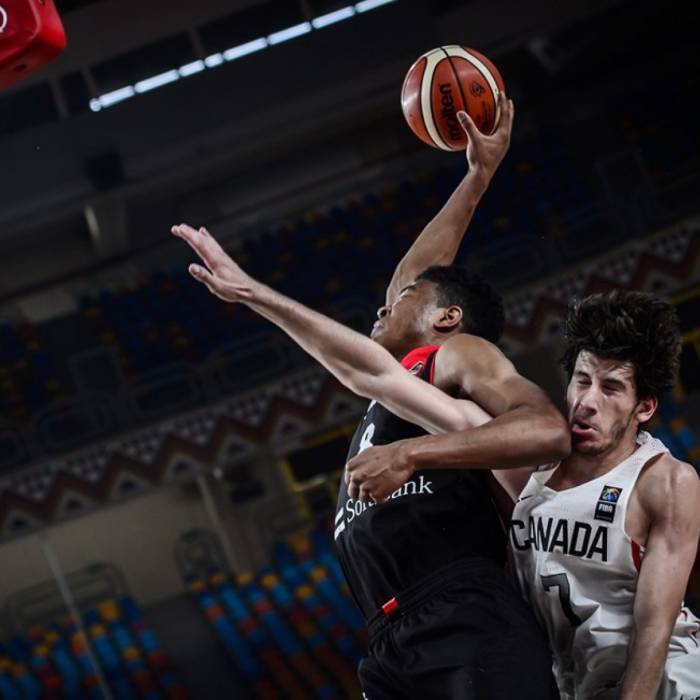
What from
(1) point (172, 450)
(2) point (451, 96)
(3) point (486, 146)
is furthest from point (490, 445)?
(1) point (172, 450)

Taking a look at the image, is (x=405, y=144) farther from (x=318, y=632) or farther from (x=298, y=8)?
(x=318, y=632)

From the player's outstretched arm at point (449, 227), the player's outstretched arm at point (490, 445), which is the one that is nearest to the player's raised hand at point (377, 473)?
the player's outstretched arm at point (490, 445)

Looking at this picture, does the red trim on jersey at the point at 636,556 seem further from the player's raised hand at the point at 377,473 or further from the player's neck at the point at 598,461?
the player's raised hand at the point at 377,473

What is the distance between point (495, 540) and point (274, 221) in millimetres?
11324

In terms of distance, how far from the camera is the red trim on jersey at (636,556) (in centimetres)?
252

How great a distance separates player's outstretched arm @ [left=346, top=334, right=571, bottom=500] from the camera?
7.41 feet

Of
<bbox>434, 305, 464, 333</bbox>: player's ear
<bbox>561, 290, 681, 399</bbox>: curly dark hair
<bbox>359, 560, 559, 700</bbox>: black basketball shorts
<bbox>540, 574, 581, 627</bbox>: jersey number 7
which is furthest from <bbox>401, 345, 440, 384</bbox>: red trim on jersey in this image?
<bbox>540, 574, 581, 627</bbox>: jersey number 7

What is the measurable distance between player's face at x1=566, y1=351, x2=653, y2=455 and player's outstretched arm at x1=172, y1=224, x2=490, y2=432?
0.25m

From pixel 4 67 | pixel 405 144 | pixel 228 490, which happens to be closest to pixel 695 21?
pixel 405 144

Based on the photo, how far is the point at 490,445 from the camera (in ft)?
7.63

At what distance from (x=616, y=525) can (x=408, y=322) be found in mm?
827

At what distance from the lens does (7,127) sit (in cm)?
1268

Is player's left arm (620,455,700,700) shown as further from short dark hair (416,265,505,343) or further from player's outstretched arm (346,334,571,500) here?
short dark hair (416,265,505,343)

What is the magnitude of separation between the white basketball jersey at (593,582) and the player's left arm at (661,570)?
0.06m
